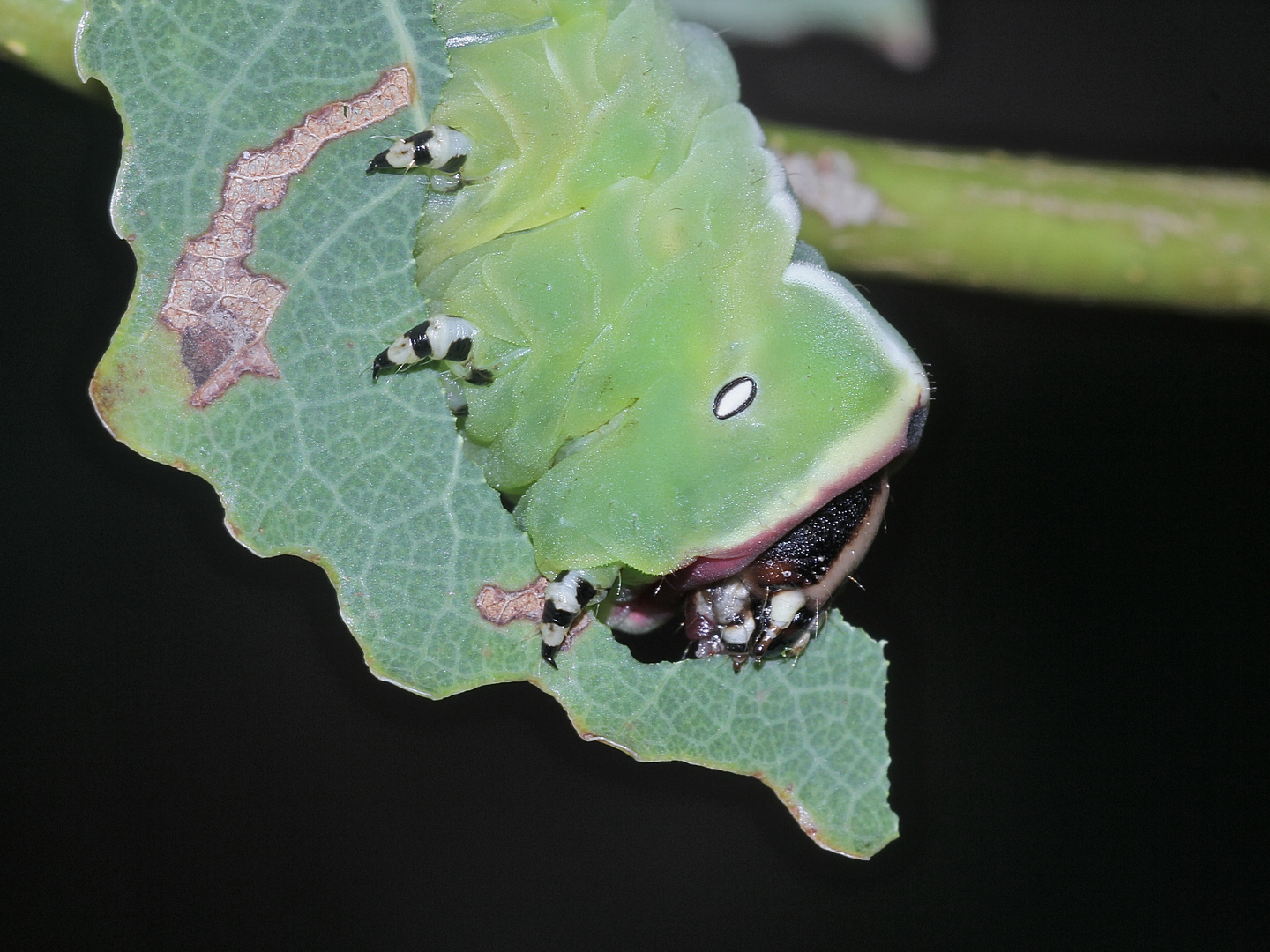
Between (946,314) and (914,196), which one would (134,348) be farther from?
(946,314)

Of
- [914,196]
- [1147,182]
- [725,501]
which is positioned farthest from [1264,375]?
[725,501]

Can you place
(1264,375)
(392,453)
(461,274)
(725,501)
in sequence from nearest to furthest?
(725,501) → (461,274) → (392,453) → (1264,375)

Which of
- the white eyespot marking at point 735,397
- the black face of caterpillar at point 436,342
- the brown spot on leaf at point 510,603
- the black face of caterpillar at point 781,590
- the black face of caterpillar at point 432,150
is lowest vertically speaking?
the brown spot on leaf at point 510,603

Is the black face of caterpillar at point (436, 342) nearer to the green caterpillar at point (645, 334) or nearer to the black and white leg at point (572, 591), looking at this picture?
the green caterpillar at point (645, 334)

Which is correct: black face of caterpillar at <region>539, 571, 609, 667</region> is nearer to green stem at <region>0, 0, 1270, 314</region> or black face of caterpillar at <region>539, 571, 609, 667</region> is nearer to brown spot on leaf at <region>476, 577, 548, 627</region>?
brown spot on leaf at <region>476, 577, 548, 627</region>

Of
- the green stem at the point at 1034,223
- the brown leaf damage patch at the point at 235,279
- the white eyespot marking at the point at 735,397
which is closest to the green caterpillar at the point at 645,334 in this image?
the white eyespot marking at the point at 735,397

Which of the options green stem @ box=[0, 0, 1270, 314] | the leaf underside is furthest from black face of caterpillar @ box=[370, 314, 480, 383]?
green stem @ box=[0, 0, 1270, 314]

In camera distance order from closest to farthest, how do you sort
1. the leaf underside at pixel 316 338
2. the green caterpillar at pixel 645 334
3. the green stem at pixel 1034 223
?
1. the green caterpillar at pixel 645 334
2. the leaf underside at pixel 316 338
3. the green stem at pixel 1034 223
